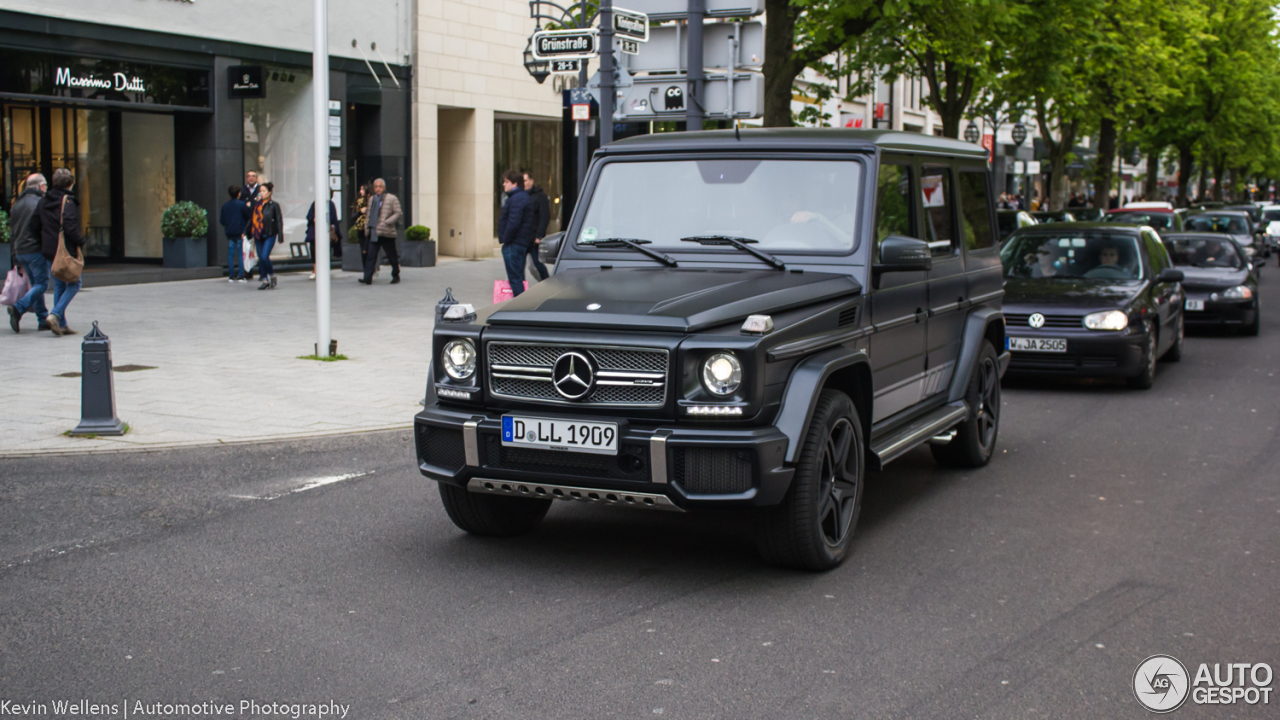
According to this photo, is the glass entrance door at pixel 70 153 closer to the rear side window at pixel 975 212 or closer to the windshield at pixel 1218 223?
the rear side window at pixel 975 212

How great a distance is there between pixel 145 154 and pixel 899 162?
18078 mm

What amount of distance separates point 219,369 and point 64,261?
9.77ft

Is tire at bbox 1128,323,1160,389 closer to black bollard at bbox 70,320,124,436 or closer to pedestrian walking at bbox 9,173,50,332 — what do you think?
black bollard at bbox 70,320,124,436

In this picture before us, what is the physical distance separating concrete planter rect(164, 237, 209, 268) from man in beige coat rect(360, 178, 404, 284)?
2.64 metres

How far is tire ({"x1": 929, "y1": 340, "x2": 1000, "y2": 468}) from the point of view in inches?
321

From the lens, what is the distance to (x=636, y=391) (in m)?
5.32

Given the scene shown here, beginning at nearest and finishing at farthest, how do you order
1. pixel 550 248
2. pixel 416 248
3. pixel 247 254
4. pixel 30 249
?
pixel 550 248 → pixel 30 249 → pixel 247 254 → pixel 416 248

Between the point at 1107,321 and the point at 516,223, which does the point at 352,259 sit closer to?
the point at 516,223

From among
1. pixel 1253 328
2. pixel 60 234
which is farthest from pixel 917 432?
pixel 1253 328

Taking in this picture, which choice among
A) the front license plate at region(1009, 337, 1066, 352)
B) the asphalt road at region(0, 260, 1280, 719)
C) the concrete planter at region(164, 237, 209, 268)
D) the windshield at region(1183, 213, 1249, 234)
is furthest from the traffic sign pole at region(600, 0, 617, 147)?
the windshield at region(1183, 213, 1249, 234)

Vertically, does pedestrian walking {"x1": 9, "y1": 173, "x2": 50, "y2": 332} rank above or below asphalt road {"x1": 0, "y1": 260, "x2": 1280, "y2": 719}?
above

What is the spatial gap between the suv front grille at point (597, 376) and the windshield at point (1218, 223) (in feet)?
85.0

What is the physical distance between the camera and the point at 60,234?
13.8 m

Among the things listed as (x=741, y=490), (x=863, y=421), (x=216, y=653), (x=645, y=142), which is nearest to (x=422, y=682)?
(x=216, y=653)
